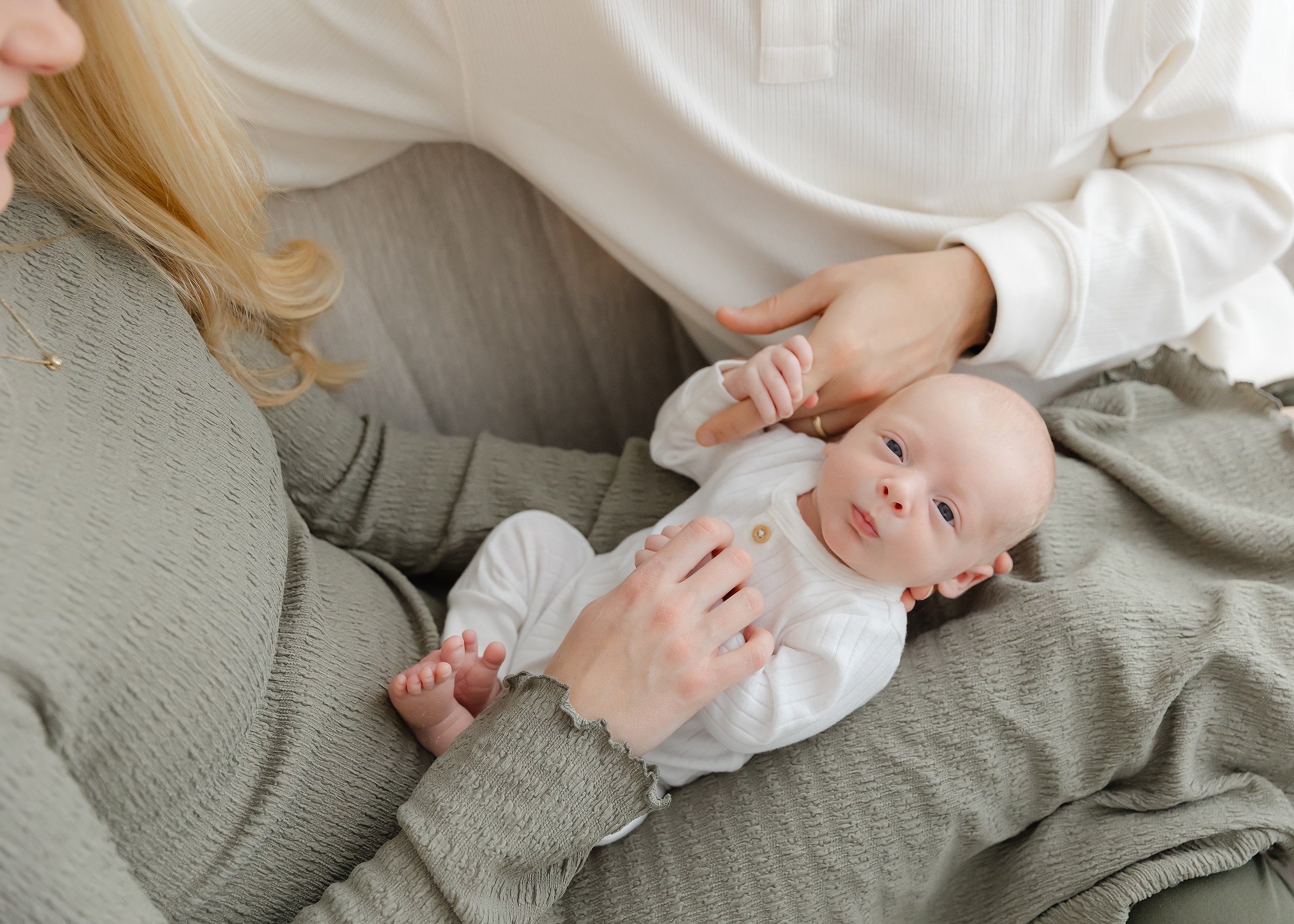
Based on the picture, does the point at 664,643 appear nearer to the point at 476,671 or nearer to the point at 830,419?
the point at 476,671

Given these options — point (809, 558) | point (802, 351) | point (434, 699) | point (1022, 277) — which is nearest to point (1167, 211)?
point (1022, 277)

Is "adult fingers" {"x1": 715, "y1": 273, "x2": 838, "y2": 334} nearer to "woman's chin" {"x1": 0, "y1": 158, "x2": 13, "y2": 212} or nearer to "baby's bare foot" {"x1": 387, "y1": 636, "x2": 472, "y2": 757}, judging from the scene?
"baby's bare foot" {"x1": 387, "y1": 636, "x2": 472, "y2": 757}

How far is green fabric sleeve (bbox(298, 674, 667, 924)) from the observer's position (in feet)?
2.37

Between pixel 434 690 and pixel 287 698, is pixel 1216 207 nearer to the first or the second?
pixel 434 690

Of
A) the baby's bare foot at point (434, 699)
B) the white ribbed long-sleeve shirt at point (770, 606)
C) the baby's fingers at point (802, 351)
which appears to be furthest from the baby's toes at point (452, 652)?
the baby's fingers at point (802, 351)

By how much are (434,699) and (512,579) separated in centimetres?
21

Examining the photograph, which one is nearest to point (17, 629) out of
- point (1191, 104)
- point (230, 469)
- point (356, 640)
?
point (230, 469)

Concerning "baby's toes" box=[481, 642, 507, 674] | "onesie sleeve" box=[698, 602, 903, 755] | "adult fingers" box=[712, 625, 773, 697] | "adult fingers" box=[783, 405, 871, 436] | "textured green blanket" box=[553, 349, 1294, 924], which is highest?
"adult fingers" box=[783, 405, 871, 436]

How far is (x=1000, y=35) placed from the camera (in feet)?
3.08

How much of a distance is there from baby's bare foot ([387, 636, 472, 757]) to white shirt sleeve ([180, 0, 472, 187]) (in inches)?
24.3

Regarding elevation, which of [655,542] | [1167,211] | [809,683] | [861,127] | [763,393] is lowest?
[809,683]

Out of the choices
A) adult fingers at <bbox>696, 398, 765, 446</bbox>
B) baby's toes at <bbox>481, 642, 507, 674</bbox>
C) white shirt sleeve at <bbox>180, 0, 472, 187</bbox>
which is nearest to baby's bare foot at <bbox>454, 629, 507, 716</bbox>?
baby's toes at <bbox>481, 642, 507, 674</bbox>

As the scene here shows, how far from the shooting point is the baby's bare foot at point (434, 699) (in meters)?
0.83

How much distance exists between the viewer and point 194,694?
657 millimetres
